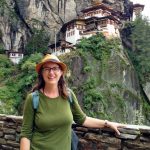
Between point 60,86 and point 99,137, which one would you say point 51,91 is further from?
point 99,137

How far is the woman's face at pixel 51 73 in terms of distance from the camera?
129 inches

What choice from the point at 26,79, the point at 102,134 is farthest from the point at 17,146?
the point at 26,79

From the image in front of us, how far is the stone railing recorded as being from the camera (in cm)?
419

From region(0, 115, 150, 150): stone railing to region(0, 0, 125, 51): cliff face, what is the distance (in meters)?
39.4

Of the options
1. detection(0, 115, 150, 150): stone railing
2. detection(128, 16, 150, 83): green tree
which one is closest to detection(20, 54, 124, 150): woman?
detection(0, 115, 150, 150): stone railing

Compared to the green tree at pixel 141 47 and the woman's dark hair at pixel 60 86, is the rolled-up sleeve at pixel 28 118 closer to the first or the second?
the woman's dark hair at pixel 60 86

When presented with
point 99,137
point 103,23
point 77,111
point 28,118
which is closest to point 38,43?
point 103,23

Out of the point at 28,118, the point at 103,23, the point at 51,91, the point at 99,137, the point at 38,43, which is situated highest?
the point at 103,23

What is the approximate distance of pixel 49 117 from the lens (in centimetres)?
313

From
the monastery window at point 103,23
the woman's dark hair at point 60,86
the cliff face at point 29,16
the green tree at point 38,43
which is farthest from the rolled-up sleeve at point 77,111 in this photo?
the cliff face at point 29,16

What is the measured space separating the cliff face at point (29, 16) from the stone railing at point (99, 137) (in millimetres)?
39437

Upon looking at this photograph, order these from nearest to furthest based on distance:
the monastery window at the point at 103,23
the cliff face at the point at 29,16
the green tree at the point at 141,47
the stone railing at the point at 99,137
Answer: the stone railing at the point at 99,137, the monastery window at the point at 103,23, the green tree at the point at 141,47, the cliff face at the point at 29,16

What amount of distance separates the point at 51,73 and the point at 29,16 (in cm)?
4413

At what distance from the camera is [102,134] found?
4457mm
